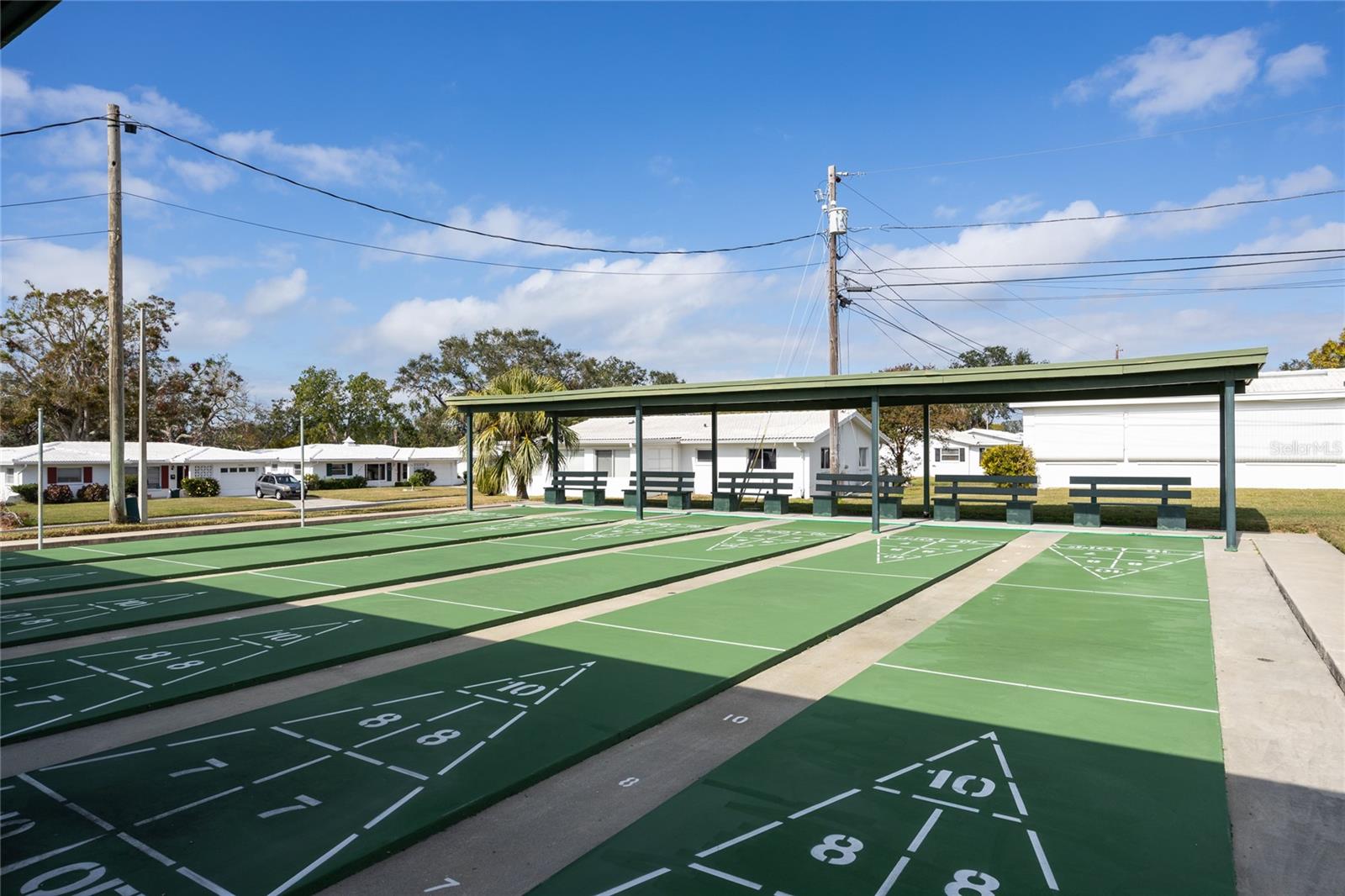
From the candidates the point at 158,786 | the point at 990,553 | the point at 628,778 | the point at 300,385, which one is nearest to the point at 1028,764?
the point at 628,778

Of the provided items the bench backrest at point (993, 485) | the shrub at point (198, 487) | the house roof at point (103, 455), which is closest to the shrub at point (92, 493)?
the house roof at point (103, 455)

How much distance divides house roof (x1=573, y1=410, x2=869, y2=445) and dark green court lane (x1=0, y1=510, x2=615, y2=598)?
12087 millimetres

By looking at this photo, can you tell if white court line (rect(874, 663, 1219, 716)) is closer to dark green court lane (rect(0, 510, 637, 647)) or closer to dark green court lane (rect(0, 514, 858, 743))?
dark green court lane (rect(0, 514, 858, 743))

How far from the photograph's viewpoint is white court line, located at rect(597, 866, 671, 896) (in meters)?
3.30

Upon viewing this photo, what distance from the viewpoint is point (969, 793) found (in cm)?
420

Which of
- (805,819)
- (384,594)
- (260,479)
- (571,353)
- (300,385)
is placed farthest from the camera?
(571,353)

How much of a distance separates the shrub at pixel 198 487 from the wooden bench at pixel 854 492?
31782 mm

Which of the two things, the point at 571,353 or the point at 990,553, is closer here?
the point at 990,553

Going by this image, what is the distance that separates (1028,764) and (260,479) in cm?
4280

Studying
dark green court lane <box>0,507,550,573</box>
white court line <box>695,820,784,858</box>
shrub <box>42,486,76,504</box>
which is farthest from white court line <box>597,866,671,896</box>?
shrub <box>42,486,76,504</box>

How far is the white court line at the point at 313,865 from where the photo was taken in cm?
330

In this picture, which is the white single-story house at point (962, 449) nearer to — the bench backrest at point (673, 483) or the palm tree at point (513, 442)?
the bench backrest at point (673, 483)

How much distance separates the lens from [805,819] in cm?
393

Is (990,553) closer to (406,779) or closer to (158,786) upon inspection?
(406,779)
